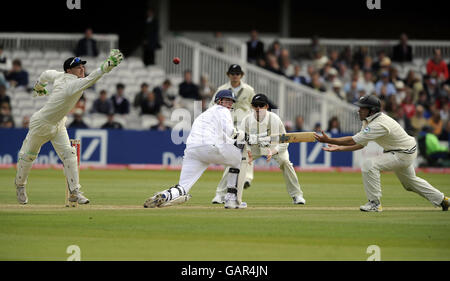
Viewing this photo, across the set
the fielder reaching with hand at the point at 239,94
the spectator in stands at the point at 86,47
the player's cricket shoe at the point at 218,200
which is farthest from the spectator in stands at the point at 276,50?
the player's cricket shoe at the point at 218,200

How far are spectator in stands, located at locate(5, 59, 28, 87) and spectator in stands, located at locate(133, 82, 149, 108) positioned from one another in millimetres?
3759

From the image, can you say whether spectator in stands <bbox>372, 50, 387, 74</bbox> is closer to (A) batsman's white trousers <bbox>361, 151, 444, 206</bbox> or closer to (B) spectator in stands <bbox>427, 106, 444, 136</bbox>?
(B) spectator in stands <bbox>427, 106, 444, 136</bbox>

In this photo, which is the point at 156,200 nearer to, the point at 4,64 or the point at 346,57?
the point at 4,64

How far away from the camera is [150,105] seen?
84.5 feet

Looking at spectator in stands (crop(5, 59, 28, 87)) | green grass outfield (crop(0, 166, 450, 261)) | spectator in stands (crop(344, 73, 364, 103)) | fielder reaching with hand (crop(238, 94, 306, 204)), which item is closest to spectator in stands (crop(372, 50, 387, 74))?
spectator in stands (crop(344, 73, 364, 103))

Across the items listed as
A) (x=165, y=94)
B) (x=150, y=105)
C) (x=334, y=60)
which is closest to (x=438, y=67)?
(x=334, y=60)

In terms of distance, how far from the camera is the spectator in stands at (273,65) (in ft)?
89.9

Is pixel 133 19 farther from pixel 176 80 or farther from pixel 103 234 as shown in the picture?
pixel 103 234

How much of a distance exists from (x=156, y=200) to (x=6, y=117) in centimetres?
1300

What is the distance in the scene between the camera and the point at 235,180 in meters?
13.0

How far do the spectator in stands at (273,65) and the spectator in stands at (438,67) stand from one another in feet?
18.3

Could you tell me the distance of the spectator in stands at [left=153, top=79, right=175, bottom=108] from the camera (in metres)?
25.9

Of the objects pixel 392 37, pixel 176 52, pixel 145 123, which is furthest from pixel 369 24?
pixel 145 123

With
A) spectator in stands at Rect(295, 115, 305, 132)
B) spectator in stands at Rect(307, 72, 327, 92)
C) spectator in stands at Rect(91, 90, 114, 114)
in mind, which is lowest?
spectator in stands at Rect(295, 115, 305, 132)
